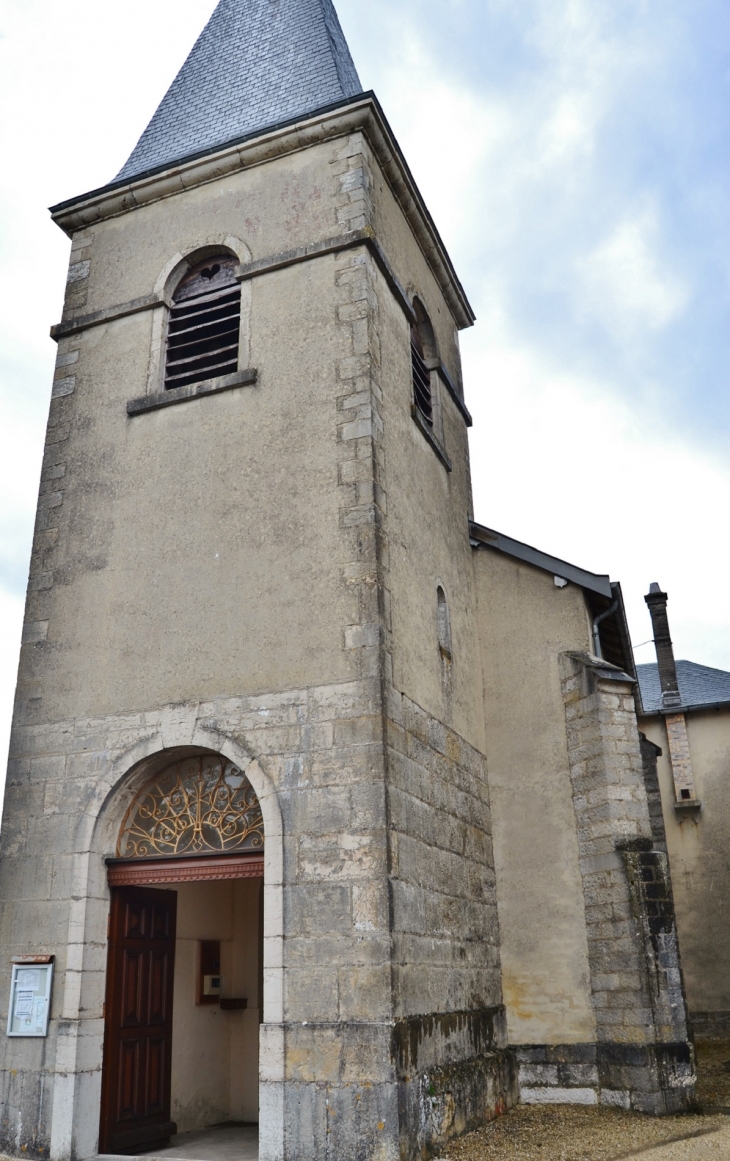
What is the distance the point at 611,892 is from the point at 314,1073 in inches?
130

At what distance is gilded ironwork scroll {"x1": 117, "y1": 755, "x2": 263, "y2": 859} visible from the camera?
7129mm

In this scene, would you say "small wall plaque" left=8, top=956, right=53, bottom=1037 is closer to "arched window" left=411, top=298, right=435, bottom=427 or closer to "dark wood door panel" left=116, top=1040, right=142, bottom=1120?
"dark wood door panel" left=116, top=1040, right=142, bottom=1120

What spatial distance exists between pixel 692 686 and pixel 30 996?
13505mm

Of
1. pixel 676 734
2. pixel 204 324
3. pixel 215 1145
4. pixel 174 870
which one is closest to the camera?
pixel 174 870

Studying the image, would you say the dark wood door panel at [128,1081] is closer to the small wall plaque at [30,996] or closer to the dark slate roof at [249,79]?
the small wall plaque at [30,996]

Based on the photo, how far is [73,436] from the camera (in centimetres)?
894

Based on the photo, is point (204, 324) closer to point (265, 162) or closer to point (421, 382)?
point (265, 162)

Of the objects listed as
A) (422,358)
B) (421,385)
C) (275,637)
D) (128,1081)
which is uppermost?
(422,358)

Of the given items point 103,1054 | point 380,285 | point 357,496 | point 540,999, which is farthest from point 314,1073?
point 380,285

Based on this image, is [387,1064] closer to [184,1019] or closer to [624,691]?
[184,1019]

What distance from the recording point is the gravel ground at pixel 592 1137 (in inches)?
243

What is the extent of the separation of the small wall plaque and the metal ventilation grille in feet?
19.4

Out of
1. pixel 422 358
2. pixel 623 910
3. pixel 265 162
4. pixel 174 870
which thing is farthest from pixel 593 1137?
pixel 265 162

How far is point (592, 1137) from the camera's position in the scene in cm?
673
